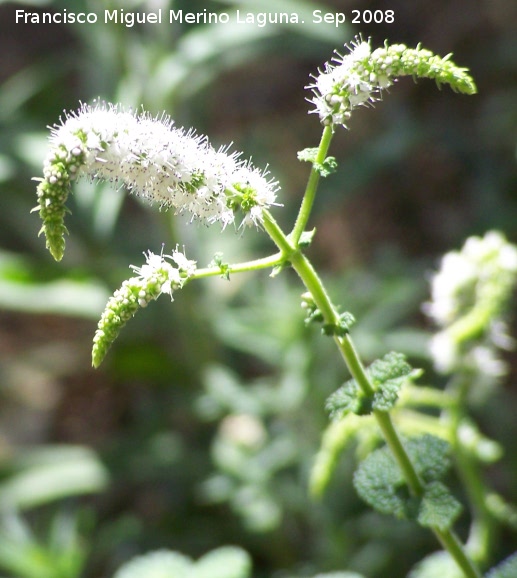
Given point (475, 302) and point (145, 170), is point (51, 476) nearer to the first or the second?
point (475, 302)

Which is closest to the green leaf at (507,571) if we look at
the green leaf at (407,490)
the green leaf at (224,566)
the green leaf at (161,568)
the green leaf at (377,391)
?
the green leaf at (407,490)

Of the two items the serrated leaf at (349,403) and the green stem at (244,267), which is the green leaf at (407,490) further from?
the green stem at (244,267)

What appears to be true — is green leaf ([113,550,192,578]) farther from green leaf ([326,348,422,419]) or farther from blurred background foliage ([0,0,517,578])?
green leaf ([326,348,422,419])

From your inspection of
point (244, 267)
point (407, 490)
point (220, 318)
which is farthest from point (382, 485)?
point (220, 318)

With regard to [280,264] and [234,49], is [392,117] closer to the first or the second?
[234,49]

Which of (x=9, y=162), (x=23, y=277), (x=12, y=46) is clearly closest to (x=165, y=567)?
(x=23, y=277)

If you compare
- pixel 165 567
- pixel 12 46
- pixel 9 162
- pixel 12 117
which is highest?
pixel 12 46
